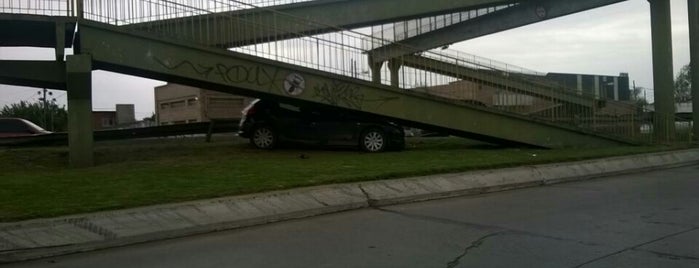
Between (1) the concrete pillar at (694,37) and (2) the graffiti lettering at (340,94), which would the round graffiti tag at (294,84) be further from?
(1) the concrete pillar at (694,37)

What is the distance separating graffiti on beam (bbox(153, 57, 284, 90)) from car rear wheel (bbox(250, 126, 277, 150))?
1875 mm

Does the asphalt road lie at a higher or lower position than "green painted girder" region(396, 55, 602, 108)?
lower

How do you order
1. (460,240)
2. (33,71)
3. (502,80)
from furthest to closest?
(502,80) → (33,71) → (460,240)

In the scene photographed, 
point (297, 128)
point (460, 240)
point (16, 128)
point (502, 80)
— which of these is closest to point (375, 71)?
point (297, 128)

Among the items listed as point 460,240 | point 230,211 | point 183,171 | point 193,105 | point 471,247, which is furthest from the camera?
point 193,105

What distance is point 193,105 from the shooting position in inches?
1731

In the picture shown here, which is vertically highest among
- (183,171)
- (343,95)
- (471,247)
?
(343,95)

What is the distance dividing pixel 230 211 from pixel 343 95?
373 inches

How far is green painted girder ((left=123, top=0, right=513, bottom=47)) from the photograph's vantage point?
17578 millimetres

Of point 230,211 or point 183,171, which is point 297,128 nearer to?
point 183,171

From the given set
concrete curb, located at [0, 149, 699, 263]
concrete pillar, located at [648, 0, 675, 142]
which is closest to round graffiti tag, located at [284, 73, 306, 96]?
concrete curb, located at [0, 149, 699, 263]

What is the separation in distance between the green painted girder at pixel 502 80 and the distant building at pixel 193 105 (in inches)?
574

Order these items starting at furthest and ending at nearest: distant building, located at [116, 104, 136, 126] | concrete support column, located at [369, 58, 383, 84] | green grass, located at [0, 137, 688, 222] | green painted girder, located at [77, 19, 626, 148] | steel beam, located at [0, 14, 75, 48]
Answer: distant building, located at [116, 104, 136, 126], concrete support column, located at [369, 58, 383, 84], green painted girder, located at [77, 19, 626, 148], steel beam, located at [0, 14, 75, 48], green grass, located at [0, 137, 688, 222]

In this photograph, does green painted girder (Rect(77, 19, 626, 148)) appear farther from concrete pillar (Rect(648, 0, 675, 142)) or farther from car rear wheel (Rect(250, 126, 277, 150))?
concrete pillar (Rect(648, 0, 675, 142))
